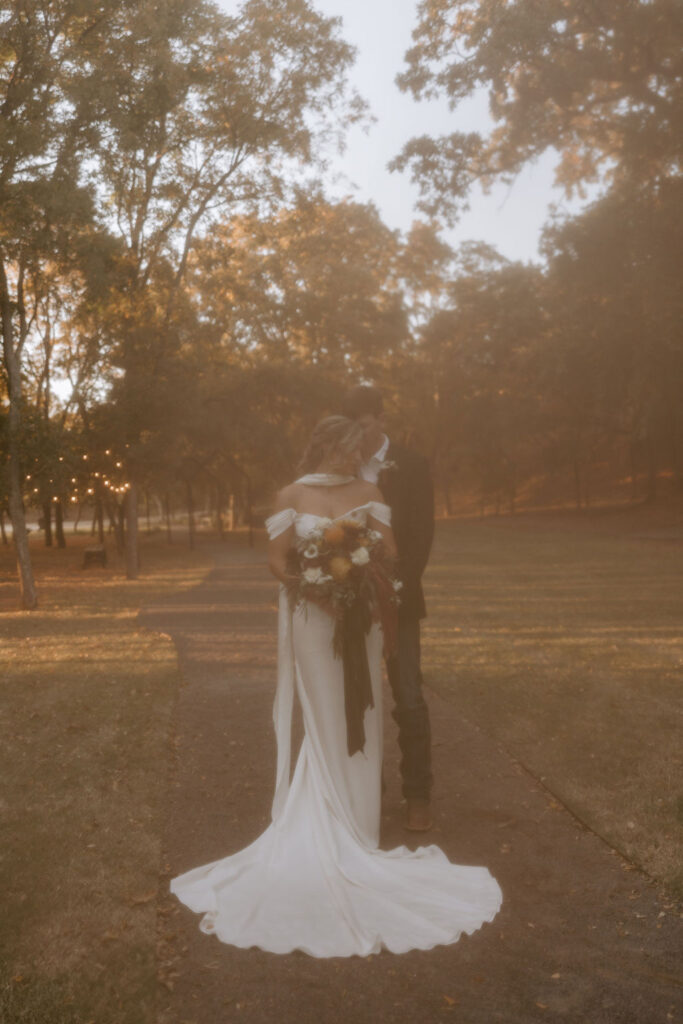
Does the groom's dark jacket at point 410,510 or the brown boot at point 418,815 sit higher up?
the groom's dark jacket at point 410,510

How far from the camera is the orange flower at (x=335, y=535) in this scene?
5078mm

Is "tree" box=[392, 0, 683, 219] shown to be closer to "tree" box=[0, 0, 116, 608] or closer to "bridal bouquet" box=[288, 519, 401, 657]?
Answer: "tree" box=[0, 0, 116, 608]

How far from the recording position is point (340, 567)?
5062mm

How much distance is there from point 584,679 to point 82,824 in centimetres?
595

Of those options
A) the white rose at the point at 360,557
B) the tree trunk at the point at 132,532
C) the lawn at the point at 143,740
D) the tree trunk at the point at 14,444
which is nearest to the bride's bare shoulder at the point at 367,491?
the white rose at the point at 360,557

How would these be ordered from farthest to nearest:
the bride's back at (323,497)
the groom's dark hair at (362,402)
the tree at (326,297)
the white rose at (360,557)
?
the tree at (326,297), the groom's dark hair at (362,402), the bride's back at (323,497), the white rose at (360,557)

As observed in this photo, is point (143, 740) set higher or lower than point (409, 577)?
lower

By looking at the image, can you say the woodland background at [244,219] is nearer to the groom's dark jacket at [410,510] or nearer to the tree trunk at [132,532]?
the tree trunk at [132,532]

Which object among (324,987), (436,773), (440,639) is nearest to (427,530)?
(436,773)

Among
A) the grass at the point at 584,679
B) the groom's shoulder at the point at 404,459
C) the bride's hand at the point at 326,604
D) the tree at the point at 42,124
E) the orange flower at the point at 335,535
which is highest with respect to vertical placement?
the tree at the point at 42,124

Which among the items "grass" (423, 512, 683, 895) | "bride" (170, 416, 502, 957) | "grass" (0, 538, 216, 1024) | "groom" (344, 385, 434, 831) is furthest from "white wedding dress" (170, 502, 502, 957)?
"grass" (423, 512, 683, 895)

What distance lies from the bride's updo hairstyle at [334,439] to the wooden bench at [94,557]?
2660cm

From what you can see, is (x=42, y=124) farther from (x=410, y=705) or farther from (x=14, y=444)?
(x=410, y=705)

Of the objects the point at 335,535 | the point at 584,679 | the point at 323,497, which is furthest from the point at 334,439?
the point at 584,679
